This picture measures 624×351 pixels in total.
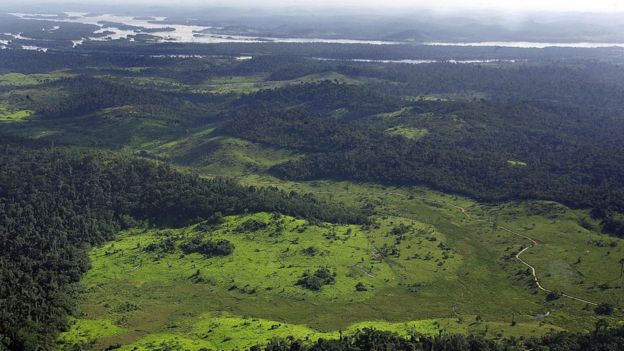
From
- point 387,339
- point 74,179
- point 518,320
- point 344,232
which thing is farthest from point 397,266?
point 74,179

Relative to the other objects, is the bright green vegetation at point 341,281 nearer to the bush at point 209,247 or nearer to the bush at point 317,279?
the bush at point 317,279

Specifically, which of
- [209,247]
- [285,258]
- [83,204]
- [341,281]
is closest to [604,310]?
[341,281]

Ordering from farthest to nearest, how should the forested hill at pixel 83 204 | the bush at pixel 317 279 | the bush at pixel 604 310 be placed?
the forested hill at pixel 83 204, the bush at pixel 317 279, the bush at pixel 604 310

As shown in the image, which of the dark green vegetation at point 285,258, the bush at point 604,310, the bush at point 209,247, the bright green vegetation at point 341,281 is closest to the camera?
the dark green vegetation at point 285,258

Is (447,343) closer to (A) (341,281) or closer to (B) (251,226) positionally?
(A) (341,281)

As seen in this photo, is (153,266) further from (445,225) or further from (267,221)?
(445,225)

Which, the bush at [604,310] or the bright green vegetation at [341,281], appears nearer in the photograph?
the bright green vegetation at [341,281]

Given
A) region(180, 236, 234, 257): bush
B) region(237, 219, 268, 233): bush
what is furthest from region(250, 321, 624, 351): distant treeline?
region(237, 219, 268, 233): bush

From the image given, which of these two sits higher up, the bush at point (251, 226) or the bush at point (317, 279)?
the bush at point (251, 226)

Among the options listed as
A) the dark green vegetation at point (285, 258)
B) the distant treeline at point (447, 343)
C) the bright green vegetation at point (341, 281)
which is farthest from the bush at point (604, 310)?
the distant treeline at point (447, 343)
